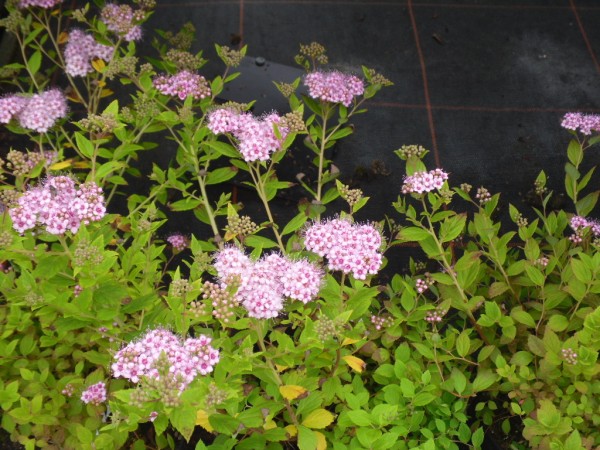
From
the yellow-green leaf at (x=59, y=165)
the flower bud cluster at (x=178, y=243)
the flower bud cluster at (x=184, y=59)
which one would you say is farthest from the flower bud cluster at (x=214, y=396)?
the flower bud cluster at (x=184, y=59)

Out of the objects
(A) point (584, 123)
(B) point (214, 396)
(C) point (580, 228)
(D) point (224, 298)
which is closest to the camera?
(B) point (214, 396)

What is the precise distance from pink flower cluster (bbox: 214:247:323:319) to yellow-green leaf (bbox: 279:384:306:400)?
9.4 inches

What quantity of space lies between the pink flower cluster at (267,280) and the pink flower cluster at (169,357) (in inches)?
6.5

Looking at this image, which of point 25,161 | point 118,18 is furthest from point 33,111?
point 118,18

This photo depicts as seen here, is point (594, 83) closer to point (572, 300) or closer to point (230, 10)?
point (572, 300)

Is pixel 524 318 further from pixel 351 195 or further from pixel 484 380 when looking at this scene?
pixel 351 195

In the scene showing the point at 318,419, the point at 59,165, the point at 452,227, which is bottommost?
the point at 318,419

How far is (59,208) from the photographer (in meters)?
1.75

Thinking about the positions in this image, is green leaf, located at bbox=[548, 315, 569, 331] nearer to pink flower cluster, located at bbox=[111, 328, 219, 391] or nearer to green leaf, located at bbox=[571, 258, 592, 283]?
green leaf, located at bbox=[571, 258, 592, 283]

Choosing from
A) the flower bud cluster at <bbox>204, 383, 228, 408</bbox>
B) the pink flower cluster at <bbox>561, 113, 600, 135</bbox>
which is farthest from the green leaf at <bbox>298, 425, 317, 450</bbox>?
the pink flower cluster at <bbox>561, 113, 600, 135</bbox>

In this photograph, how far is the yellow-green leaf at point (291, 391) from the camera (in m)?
1.81

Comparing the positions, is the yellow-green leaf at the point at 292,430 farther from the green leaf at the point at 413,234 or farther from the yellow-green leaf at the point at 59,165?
the yellow-green leaf at the point at 59,165

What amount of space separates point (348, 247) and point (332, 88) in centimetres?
99

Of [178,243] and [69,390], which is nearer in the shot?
[69,390]
